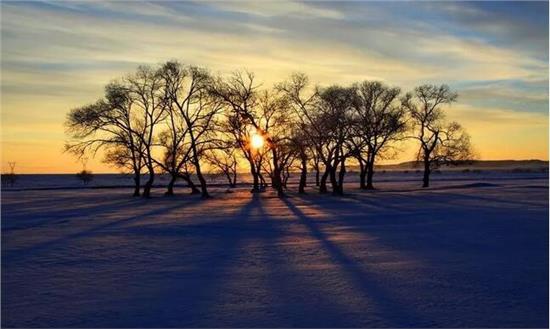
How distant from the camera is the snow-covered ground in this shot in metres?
8.79

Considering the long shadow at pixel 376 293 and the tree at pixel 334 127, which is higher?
the tree at pixel 334 127

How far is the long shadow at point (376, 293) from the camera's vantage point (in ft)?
27.7

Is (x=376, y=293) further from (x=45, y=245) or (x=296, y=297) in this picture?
(x=45, y=245)

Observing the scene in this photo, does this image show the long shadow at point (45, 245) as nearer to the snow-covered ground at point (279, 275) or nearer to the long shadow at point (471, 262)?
the snow-covered ground at point (279, 275)

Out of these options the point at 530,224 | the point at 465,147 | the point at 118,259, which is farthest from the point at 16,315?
the point at 465,147

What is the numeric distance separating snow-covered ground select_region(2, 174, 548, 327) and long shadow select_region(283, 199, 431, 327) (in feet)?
0.07

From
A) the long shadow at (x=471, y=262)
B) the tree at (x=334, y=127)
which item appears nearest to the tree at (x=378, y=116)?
the tree at (x=334, y=127)

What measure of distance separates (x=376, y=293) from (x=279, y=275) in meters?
2.48

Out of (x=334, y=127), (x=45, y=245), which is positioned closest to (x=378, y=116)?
(x=334, y=127)

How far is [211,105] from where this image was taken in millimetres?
48844

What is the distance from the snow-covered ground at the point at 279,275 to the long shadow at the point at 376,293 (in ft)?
0.07

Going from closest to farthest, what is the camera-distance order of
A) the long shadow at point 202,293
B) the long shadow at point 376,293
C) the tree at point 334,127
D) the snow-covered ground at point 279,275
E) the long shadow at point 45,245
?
1. the long shadow at point 376,293
2. the long shadow at point 202,293
3. the snow-covered ground at point 279,275
4. the long shadow at point 45,245
5. the tree at point 334,127

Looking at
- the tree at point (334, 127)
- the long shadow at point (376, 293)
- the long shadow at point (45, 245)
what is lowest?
the long shadow at point (45, 245)

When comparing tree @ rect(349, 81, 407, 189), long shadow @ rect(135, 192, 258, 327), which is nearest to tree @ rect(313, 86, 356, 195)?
tree @ rect(349, 81, 407, 189)
